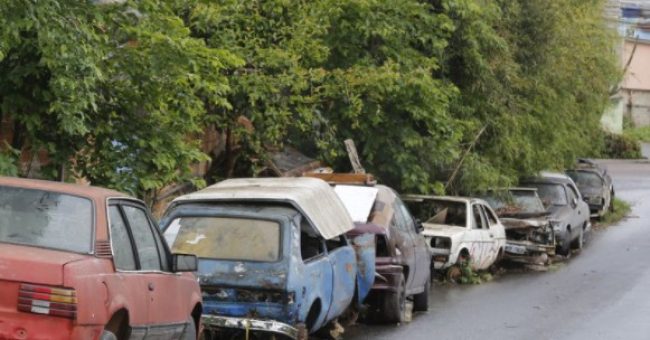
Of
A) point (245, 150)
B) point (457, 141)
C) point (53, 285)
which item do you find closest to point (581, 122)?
point (457, 141)

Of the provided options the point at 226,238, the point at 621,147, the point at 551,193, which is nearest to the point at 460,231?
the point at 551,193

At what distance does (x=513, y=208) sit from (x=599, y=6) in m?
9.44

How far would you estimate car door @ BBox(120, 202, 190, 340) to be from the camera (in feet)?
27.1

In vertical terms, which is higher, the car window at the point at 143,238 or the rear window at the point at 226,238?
the car window at the point at 143,238

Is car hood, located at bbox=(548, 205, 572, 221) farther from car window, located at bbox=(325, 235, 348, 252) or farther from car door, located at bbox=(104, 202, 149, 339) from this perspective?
car door, located at bbox=(104, 202, 149, 339)

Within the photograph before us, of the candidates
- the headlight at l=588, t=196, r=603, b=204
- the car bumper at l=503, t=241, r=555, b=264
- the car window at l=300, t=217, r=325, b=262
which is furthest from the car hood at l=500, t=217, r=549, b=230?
the car window at l=300, t=217, r=325, b=262

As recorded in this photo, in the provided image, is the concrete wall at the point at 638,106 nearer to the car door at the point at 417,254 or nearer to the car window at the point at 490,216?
the car window at the point at 490,216

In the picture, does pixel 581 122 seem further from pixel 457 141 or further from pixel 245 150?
pixel 245 150

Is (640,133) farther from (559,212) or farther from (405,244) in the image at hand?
(405,244)

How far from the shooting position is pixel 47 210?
293 inches

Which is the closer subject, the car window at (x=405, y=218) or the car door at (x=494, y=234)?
the car window at (x=405, y=218)

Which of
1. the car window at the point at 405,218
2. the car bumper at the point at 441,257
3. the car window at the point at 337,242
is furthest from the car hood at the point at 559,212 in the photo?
the car window at the point at 337,242

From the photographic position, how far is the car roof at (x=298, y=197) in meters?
11.8

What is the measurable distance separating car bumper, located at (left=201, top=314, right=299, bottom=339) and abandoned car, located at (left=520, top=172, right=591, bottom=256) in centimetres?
1298
